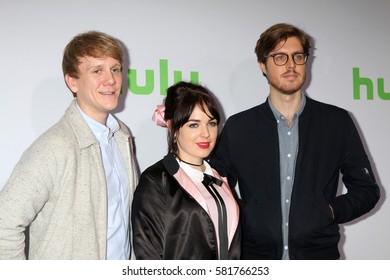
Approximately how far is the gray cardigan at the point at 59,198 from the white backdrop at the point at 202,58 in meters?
0.67

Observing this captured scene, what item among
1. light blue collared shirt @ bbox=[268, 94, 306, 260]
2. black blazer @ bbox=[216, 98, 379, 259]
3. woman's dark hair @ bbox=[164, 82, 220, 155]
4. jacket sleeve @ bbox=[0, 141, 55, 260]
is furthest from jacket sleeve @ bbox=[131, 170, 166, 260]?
light blue collared shirt @ bbox=[268, 94, 306, 260]

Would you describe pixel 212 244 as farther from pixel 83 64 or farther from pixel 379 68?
pixel 379 68

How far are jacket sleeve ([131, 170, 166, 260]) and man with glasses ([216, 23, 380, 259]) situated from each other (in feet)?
1.78

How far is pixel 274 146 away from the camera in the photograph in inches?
88.7

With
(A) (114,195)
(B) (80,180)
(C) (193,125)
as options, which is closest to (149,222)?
(A) (114,195)

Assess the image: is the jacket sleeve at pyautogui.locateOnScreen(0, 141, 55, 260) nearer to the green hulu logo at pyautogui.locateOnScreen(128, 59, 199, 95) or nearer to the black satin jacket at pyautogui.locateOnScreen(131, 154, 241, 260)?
the black satin jacket at pyautogui.locateOnScreen(131, 154, 241, 260)

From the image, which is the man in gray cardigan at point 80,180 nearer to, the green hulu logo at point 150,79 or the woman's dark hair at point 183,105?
the woman's dark hair at point 183,105

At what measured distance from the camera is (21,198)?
1.70 m

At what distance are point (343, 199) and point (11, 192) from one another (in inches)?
60.0

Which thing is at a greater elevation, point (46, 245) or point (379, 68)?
point (379, 68)

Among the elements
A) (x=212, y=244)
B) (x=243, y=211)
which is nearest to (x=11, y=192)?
(x=212, y=244)

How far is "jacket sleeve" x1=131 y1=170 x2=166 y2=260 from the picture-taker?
1850 millimetres

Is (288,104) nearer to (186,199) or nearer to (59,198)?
(186,199)

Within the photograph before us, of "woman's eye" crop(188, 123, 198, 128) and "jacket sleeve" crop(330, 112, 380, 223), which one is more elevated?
"woman's eye" crop(188, 123, 198, 128)
